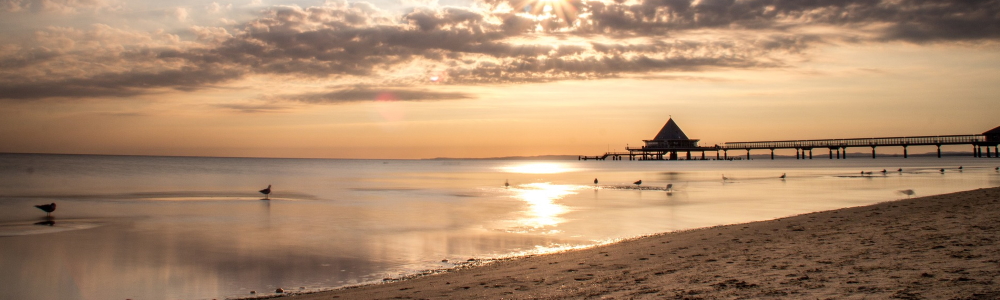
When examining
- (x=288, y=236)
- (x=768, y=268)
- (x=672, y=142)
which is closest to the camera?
(x=768, y=268)

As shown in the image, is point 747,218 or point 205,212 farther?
point 205,212

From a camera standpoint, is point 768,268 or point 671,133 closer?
point 768,268

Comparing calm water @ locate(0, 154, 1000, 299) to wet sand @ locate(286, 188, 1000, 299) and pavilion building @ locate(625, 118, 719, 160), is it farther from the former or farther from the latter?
pavilion building @ locate(625, 118, 719, 160)

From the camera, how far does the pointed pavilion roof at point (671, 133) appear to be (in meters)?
133

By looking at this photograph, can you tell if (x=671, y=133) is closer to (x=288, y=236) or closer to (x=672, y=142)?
(x=672, y=142)

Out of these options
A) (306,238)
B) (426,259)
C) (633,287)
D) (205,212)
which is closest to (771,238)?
(633,287)

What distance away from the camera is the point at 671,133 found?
133000 mm

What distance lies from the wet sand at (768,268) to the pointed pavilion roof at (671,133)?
123039mm

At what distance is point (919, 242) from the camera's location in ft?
29.5

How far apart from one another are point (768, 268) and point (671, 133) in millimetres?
130055

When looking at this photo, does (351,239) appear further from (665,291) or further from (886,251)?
(886,251)

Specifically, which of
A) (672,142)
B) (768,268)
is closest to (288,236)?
(768,268)

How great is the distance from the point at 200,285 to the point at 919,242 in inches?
446

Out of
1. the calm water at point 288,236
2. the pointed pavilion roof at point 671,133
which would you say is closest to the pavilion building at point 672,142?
the pointed pavilion roof at point 671,133
